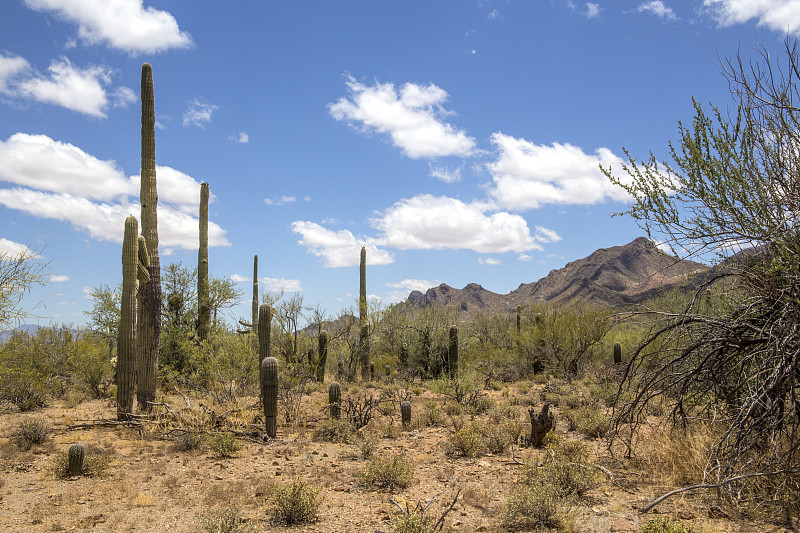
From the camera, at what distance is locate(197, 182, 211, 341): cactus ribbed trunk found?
16547 millimetres

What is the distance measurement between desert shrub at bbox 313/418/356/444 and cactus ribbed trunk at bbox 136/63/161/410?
4.15 metres

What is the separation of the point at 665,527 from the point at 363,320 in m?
16.6

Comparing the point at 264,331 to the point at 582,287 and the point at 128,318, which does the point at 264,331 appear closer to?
the point at 128,318

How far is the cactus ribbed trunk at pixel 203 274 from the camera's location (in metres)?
16.5

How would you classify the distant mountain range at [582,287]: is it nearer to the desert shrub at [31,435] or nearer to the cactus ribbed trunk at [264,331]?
the cactus ribbed trunk at [264,331]

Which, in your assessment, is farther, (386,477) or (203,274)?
(203,274)

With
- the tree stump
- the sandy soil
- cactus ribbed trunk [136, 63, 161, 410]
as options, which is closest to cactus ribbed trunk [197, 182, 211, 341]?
cactus ribbed trunk [136, 63, 161, 410]

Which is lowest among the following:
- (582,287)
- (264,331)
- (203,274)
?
(264,331)

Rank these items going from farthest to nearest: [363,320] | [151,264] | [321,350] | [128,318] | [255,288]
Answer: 1. [255,288]
2. [363,320]
3. [321,350]
4. [151,264]
5. [128,318]

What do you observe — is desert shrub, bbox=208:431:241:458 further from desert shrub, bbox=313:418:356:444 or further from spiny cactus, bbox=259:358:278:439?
desert shrub, bbox=313:418:356:444

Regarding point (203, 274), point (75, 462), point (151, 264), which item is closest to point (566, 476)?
point (75, 462)

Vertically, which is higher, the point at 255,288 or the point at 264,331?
the point at 255,288

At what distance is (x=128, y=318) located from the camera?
11.1m

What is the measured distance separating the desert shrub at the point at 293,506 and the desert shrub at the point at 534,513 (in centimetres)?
217
